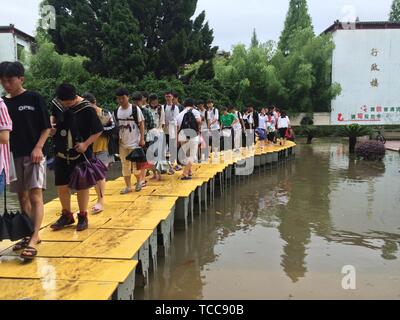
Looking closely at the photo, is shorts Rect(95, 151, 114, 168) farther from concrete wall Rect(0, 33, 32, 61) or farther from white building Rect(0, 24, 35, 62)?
concrete wall Rect(0, 33, 32, 61)

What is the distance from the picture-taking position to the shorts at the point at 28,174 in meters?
3.89

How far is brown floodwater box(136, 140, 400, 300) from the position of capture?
4.34 metres

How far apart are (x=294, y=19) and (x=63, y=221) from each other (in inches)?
1251

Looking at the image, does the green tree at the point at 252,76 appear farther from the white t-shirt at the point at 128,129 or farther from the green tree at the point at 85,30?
the white t-shirt at the point at 128,129

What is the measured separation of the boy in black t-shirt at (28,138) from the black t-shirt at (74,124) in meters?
0.56

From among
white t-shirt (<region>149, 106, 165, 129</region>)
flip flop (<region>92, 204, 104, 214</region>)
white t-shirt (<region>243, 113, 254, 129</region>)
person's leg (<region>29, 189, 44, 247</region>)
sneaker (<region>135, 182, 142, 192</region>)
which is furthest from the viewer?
white t-shirt (<region>243, 113, 254, 129</region>)

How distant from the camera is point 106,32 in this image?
17.7 meters

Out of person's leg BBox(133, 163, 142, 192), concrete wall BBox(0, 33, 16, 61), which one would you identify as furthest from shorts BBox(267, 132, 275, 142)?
concrete wall BBox(0, 33, 16, 61)

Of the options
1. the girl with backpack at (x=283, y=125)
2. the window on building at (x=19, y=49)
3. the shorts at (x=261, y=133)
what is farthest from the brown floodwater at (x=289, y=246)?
the window on building at (x=19, y=49)

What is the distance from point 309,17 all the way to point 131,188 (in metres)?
30.0

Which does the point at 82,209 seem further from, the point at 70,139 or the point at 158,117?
the point at 158,117

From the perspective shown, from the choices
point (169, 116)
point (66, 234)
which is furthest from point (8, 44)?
point (66, 234)

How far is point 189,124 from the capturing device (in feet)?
25.0

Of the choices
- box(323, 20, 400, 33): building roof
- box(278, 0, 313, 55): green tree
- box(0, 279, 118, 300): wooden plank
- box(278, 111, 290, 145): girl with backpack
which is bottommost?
box(0, 279, 118, 300): wooden plank
